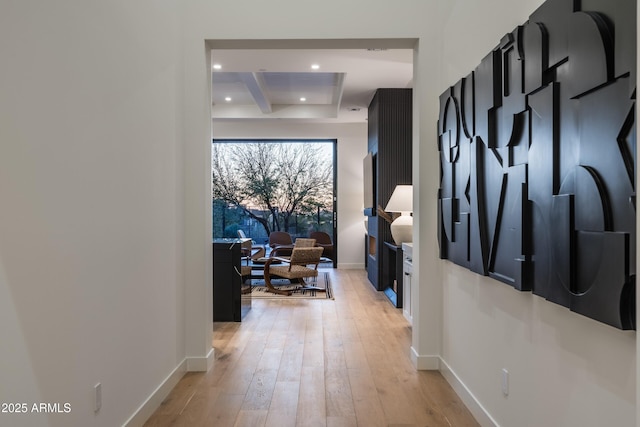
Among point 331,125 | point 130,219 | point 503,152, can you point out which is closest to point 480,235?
point 503,152

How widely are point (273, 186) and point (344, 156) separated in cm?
171

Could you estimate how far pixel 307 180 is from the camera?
32.1 feet

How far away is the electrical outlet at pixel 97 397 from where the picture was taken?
6.38ft

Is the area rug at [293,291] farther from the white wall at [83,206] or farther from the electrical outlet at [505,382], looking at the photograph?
the electrical outlet at [505,382]

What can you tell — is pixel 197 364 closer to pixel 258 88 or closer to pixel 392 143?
pixel 392 143

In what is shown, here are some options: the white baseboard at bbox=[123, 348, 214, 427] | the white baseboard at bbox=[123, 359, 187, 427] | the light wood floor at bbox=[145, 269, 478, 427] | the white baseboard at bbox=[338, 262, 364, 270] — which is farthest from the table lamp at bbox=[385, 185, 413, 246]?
the white baseboard at bbox=[338, 262, 364, 270]

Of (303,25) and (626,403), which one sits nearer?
(626,403)

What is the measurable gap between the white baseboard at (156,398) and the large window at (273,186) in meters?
6.61

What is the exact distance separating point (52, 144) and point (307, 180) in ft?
26.8

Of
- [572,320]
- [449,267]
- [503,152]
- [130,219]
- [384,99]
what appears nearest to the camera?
[572,320]

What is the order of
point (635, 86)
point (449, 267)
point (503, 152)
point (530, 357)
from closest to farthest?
point (635, 86)
point (530, 357)
point (503, 152)
point (449, 267)

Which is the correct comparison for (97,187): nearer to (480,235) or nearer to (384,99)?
(480,235)

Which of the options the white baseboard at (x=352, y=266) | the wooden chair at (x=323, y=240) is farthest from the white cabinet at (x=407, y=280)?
the white baseboard at (x=352, y=266)

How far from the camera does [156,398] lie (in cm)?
267
